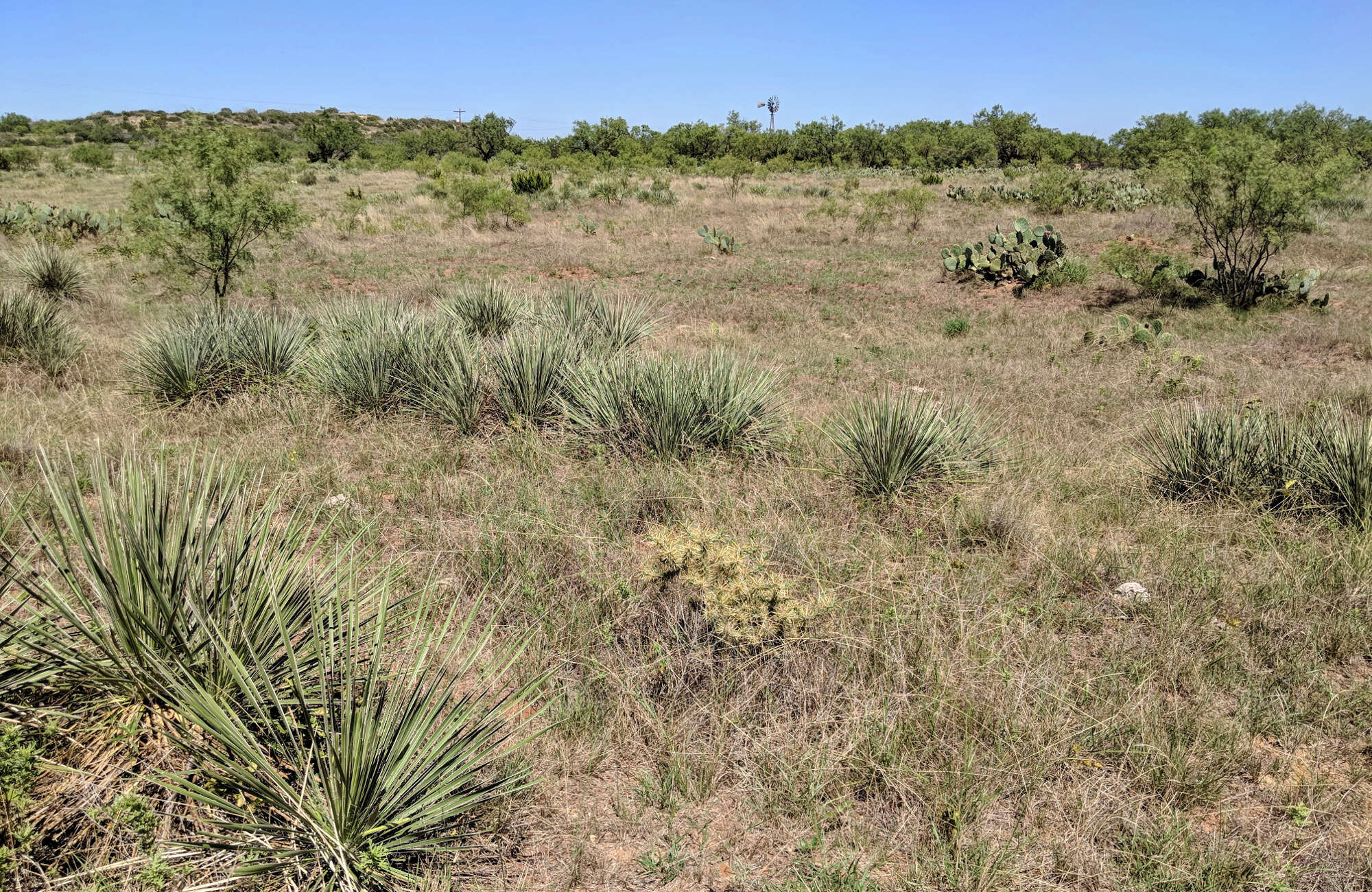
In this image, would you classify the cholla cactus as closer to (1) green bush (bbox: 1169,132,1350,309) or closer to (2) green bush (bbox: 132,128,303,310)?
(2) green bush (bbox: 132,128,303,310)

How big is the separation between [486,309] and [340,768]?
314 inches

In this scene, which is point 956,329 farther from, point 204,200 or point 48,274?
point 48,274

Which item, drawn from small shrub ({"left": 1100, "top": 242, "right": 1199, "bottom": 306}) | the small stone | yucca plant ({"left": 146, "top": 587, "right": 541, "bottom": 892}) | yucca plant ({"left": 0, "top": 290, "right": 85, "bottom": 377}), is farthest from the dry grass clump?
yucca plant ({"left": 0, "top": 290, "right": 85, "bottom": 377})

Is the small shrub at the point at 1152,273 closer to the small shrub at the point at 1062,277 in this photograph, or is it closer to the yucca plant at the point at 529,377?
the small shrub at the point at 1062,277

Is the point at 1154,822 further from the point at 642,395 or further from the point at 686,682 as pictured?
the point at 642,395

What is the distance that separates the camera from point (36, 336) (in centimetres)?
827

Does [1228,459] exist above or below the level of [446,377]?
below

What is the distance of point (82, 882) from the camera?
7.23 ft

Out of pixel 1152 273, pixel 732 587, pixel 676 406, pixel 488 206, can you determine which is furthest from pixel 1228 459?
pixel 488 206

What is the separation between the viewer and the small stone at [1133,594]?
4.09 metres

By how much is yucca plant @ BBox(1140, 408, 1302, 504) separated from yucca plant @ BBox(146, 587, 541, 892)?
4.99 m

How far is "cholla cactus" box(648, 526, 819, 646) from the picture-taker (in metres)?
3.61

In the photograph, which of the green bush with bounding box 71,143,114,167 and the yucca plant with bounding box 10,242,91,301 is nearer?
the yucca plant with bounding box 10,242,91,301

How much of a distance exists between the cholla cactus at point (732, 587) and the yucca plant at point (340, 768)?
1.15 meters
